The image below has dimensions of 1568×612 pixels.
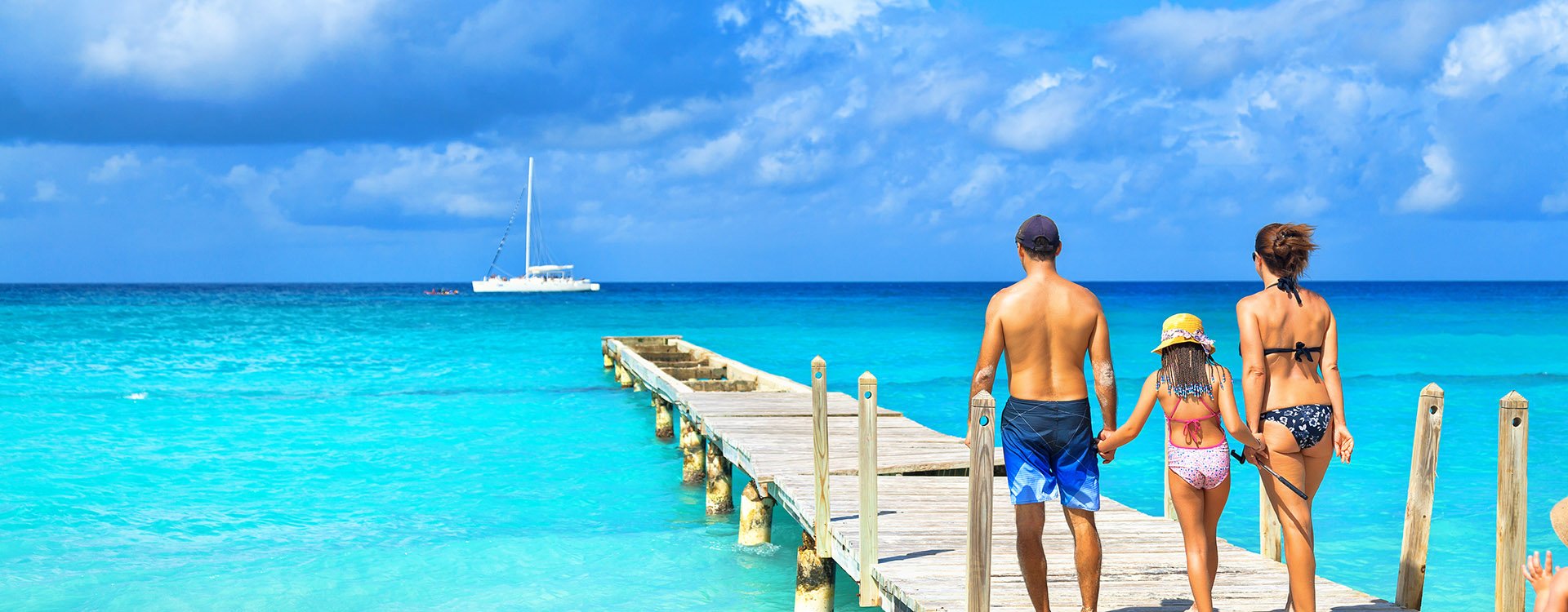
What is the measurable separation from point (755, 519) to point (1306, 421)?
568cm

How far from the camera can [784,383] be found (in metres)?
14.8

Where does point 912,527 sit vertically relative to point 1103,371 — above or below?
below

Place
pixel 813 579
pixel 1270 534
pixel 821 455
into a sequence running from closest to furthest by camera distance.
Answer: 1. pixel 1270 534
2. pixel 821 455
3. pixel 813 579

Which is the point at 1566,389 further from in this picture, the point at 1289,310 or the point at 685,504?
the point at 1289,310

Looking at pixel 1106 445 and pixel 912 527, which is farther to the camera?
pixel 912 527

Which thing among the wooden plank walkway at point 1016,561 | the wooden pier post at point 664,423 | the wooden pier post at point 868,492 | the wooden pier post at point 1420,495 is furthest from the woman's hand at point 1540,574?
the wooden pier post at point 664,423

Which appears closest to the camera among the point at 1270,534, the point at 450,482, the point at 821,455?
the point at 1270,534

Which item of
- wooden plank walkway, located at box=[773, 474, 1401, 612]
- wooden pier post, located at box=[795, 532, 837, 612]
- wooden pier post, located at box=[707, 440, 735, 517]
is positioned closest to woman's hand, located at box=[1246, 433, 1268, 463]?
wooden plank walkway, located at box=[773, 474, 1401, 612]

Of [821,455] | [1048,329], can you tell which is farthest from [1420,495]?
[821,455]

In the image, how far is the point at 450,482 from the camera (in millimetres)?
13188

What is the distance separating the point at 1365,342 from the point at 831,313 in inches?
1316

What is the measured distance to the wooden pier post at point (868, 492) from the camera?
5746 millimetres

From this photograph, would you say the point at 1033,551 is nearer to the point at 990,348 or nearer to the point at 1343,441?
the point at 990,348

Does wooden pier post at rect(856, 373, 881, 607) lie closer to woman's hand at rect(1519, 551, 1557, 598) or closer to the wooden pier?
the wooden pier
